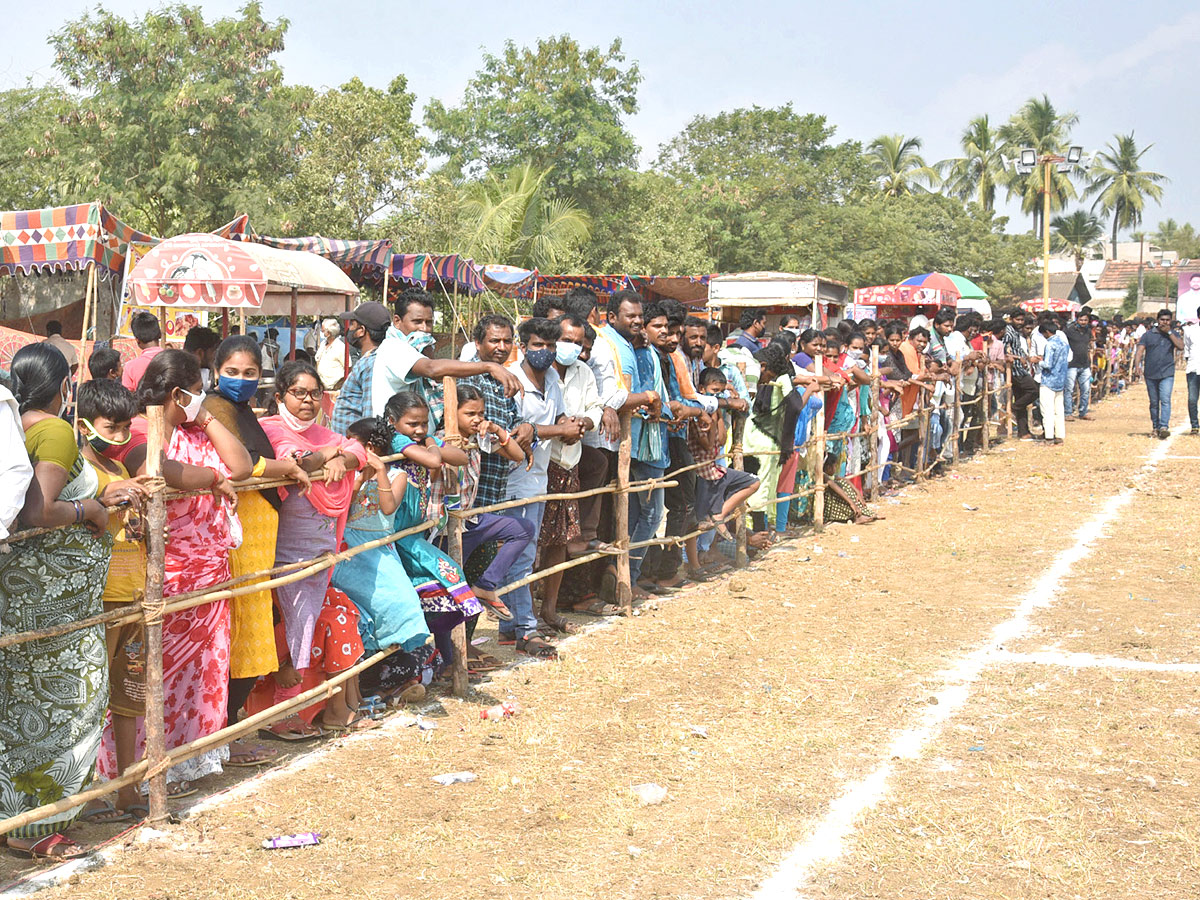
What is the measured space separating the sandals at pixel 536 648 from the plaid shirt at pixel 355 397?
1489 millimetres

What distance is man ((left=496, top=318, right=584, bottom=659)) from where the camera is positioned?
651 centimetres

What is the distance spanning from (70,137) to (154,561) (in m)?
22.2

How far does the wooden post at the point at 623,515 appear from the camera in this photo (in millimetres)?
7480

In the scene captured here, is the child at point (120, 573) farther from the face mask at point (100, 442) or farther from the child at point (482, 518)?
the child at point (482, 518)

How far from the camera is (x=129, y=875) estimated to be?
3717 millimetres

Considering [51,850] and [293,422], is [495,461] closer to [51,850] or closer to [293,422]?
[293,422]

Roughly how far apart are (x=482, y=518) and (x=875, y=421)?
656 centimetres

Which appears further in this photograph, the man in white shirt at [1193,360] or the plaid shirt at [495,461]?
the man in white shirt at [1193,360]

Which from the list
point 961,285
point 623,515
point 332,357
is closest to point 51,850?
point 623,515

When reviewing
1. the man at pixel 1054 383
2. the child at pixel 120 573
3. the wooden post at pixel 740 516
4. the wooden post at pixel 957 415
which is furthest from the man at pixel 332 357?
the child at pixel 120 573

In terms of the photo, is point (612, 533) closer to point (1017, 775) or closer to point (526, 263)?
point (1017, 775)

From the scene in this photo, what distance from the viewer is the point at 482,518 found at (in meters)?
6.25

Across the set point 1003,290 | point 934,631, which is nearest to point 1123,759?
point 934,631

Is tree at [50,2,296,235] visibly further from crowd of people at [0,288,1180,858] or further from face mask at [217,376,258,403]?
face mask at [217,376,258,403]
